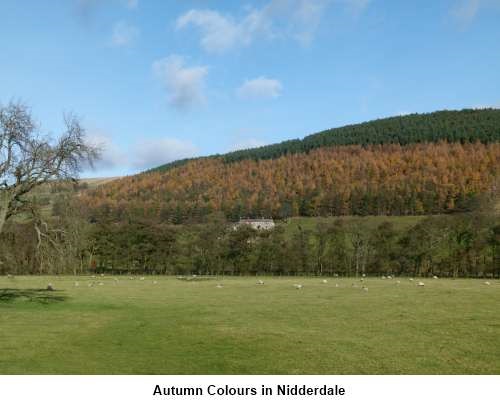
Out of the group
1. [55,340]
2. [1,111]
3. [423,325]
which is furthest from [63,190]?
[423,325]

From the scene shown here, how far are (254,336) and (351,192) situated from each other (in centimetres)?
14779

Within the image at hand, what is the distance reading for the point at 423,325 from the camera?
22188 millimetres

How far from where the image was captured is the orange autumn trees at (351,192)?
495 ft

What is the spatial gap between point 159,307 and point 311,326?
1199cm

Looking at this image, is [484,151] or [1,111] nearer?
[1,111]

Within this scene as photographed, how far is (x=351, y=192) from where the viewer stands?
163750 mm

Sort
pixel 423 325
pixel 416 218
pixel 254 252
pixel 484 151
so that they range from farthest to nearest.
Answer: pixel 484 151
pixel 416 218
pixel 254 252
pixel 423 325

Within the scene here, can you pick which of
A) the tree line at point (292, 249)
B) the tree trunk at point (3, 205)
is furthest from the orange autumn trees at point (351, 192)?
the tree trunk at point (3, 205)

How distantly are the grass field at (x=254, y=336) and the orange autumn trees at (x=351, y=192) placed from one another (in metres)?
104

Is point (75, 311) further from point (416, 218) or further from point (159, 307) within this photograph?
point (416, 218)

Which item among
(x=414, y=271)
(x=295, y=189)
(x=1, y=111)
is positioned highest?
(x=295, y=189)

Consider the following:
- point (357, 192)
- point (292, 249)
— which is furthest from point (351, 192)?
point (292, 249)

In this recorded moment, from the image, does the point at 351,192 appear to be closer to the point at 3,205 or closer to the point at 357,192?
the point at 357,192

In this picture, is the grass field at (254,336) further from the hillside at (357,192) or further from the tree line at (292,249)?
the hillside at (357,192)
